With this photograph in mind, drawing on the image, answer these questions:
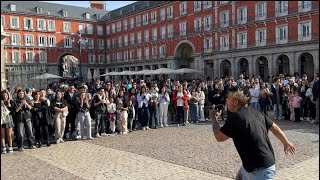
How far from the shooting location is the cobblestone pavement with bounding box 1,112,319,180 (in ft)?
22.0

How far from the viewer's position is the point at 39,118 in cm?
1009

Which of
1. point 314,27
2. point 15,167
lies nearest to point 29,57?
point 314,27

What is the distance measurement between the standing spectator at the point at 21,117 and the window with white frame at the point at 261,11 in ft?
115

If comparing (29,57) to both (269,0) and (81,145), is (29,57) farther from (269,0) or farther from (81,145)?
(81,145)

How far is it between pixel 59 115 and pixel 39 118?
2.15 ft

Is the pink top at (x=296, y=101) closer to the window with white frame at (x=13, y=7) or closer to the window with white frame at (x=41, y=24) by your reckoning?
the window with white frame at (x=41, y=24)

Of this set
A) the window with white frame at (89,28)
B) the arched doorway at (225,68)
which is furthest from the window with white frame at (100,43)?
the arched doorway at (225,68)

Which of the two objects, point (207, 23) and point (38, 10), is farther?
point (38, 10)

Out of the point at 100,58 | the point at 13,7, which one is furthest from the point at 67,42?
the point at 13,7

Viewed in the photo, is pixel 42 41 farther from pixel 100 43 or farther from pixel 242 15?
pixel 242 15

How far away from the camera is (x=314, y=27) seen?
34.8 meters

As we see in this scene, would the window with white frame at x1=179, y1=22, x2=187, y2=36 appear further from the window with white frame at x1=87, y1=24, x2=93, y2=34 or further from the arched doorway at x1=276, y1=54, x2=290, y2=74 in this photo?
the window with white frame at x1=87, y1=24, x2=93, y2=34

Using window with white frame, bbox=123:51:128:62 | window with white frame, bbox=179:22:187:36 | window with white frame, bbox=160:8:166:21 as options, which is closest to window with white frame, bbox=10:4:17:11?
window with white frame, bbox=123:51:128:62

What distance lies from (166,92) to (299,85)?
5.99 meters
